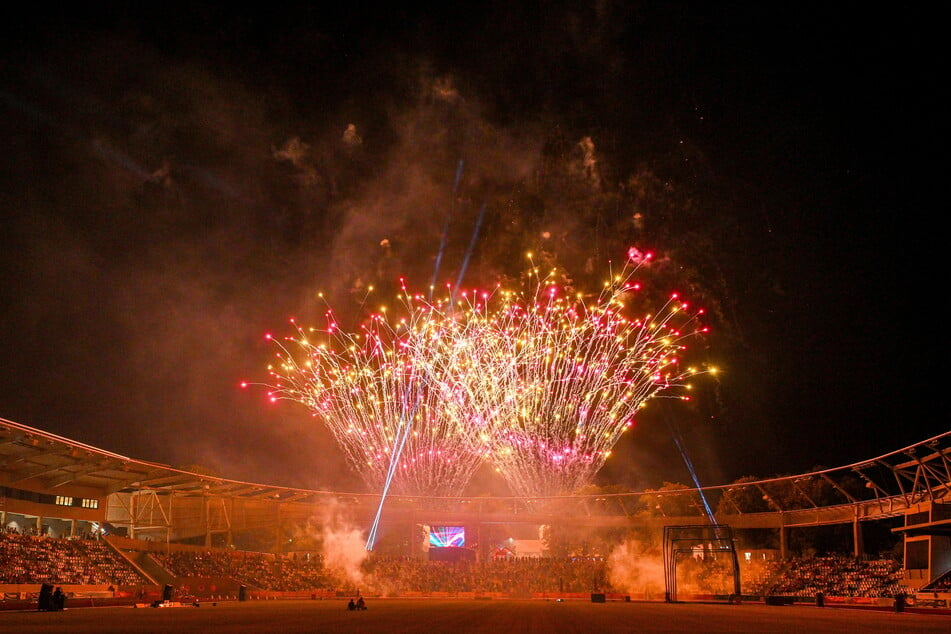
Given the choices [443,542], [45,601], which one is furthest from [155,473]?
[443,542]

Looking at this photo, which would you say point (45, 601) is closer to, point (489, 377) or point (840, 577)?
point (489, 377)

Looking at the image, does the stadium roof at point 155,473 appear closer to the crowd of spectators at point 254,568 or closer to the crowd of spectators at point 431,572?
the crowd of spectators at point 431,572

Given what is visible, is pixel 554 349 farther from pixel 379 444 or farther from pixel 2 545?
pixel 2 545

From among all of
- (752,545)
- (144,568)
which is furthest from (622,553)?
(144,568)

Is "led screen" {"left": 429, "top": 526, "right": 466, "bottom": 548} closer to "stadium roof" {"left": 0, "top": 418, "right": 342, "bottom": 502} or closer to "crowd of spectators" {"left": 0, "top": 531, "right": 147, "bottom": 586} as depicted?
"stadium roof" {"left": 0, "top": 418, "right": 342, "bottom": 502}

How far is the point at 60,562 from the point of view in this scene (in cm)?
3756

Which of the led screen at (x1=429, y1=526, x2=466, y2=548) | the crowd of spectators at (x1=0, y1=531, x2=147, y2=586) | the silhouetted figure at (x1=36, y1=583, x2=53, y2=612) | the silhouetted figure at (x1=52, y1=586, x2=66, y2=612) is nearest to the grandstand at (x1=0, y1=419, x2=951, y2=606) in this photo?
the crowd of spectators at (x1=0, y1=531, x2=147, y2=586)

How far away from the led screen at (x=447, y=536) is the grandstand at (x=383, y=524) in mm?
509

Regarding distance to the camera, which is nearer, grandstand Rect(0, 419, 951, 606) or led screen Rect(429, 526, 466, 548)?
grandstand Rect(0, 419, 951, 606)

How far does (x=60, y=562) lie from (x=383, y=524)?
2444 cm

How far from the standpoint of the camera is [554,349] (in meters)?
37.5

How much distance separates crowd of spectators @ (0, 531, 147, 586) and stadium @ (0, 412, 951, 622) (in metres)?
0.10

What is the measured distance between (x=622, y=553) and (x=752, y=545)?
13080 mm

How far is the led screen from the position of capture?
56.5 metres
